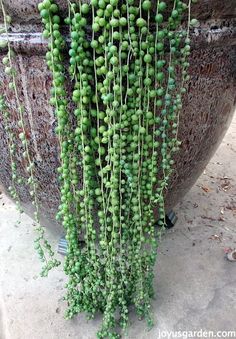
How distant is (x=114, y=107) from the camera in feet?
2.46

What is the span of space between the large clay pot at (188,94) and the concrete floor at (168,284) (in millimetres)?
Answer: 304

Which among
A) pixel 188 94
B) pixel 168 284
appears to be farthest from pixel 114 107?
pixel 168 284

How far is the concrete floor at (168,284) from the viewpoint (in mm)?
1059

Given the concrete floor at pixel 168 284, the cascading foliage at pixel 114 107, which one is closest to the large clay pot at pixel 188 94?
the cascading foliage at pixel 114 107

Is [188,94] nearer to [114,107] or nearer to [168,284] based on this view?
[114,107]

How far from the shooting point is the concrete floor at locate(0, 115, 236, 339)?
1059 mm

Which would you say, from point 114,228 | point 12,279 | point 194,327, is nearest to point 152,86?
point 114,228

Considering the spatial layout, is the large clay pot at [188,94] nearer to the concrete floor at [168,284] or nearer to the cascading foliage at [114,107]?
the cascading foliage at [114,107]

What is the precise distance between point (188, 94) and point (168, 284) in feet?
2.20

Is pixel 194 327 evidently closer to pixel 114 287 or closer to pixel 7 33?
pixel 114 287

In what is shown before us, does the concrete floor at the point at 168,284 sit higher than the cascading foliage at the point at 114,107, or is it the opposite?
the cascading foliage at the point at 114,107

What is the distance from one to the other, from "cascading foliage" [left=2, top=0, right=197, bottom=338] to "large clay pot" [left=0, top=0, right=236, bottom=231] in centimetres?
4

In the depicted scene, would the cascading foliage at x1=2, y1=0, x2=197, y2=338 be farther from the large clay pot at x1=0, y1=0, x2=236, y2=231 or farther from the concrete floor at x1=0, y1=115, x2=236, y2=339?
the concrete floor at x1=0, y1=115, x2=236, y2=339

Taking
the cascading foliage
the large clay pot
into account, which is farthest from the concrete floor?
the large clay pot
